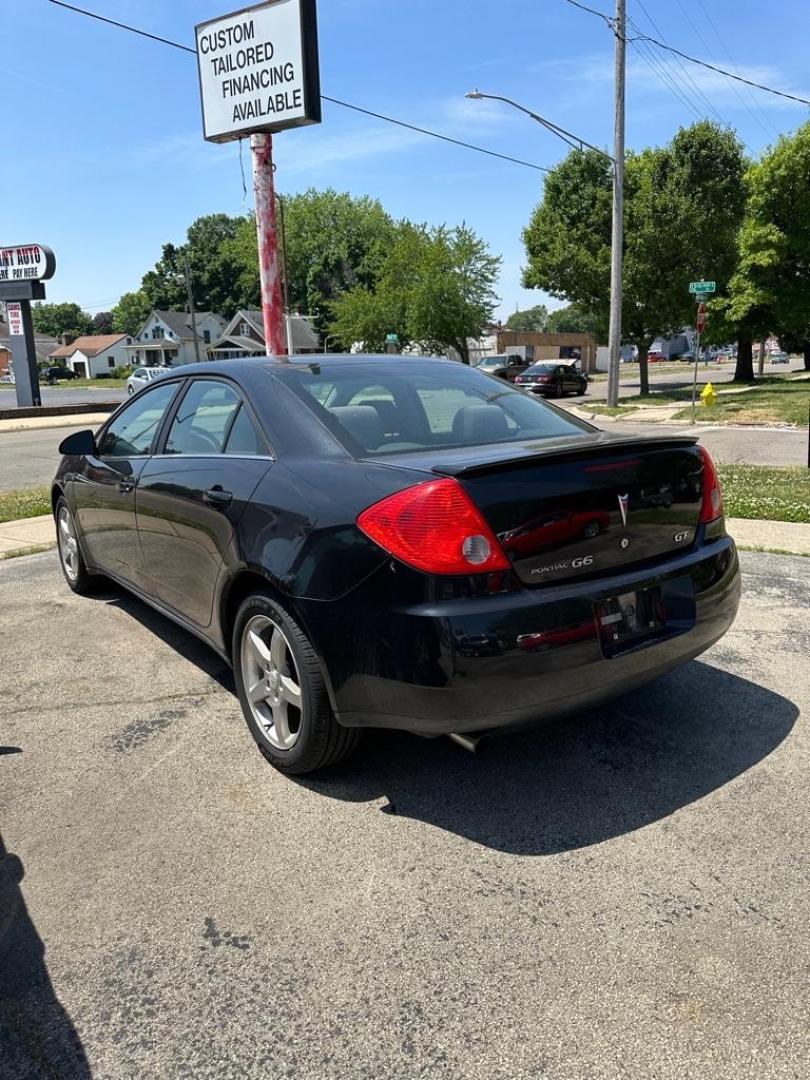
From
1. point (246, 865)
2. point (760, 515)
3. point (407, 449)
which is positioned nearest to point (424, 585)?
point (407, 449)

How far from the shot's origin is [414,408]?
3.66 meters

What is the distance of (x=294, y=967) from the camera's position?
7.30 feet

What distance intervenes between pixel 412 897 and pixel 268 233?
11.1 metres

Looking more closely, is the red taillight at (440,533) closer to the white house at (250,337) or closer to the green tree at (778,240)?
the green tree at (778,240)

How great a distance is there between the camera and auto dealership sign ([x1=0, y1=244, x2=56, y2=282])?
2931cm

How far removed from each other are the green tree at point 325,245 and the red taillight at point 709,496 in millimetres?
76265

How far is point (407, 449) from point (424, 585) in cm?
81

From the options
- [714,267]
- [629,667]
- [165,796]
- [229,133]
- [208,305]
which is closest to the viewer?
[629,667]

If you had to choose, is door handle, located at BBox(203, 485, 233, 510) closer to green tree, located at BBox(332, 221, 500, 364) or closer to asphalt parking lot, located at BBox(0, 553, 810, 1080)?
asphalt parking lot, located at BBox(0, 553, 810, 1080)

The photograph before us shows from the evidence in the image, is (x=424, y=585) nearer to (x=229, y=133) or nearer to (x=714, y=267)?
(x=229, y=133)

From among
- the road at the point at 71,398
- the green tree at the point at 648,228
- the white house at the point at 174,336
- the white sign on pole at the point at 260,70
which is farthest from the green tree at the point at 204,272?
the white sign on pole at the point at 260,70

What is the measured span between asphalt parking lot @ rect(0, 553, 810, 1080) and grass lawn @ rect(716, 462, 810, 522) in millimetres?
4225

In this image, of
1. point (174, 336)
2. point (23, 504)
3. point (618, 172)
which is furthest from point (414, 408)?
point (174, 336)

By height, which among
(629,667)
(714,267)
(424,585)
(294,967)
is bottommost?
(294,967)
